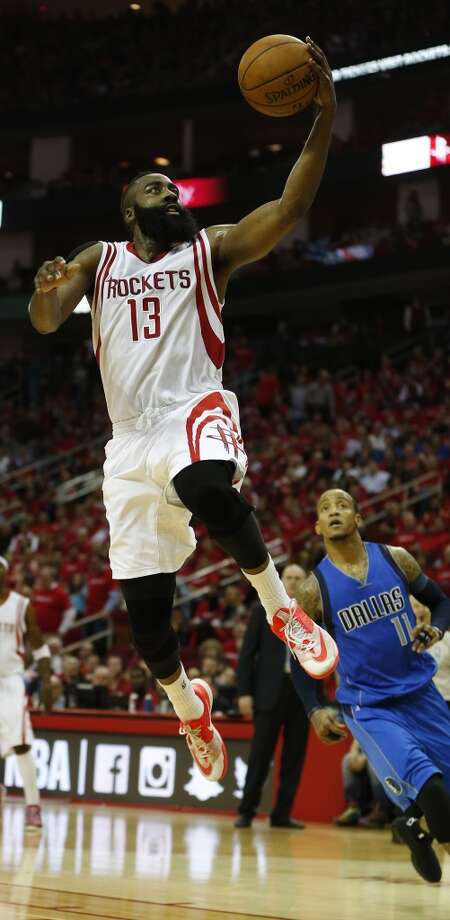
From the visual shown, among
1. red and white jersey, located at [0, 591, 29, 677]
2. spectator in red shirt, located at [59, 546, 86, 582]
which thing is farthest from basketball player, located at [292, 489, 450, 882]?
spectator in red shirt, located at [59, 546, 86, 582]

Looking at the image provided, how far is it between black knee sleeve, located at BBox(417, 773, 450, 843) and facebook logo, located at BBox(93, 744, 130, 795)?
8274mm

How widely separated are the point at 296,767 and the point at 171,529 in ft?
23.0

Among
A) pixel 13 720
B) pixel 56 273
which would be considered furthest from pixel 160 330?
pixel 13 720

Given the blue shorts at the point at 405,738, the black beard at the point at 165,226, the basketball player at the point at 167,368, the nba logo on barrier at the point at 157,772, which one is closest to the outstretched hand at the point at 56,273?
the basketball player at the point at 167,368

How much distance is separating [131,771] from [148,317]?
9.48m

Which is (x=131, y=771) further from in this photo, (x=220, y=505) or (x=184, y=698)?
(x=220, y=505)

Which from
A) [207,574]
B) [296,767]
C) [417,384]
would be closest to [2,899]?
[296,767]

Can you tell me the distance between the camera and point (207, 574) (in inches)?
739

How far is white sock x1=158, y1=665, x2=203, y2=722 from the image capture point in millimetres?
5742

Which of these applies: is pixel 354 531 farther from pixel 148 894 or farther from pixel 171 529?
pixel 148 894

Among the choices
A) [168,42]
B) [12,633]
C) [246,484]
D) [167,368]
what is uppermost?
[168,42]

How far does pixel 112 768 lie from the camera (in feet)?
45.6

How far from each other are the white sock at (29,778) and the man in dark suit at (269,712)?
6.45 feet

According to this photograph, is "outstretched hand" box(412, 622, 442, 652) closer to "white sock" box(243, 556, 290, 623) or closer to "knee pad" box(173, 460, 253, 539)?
"white sock" box(243, 556, 290, 623)
